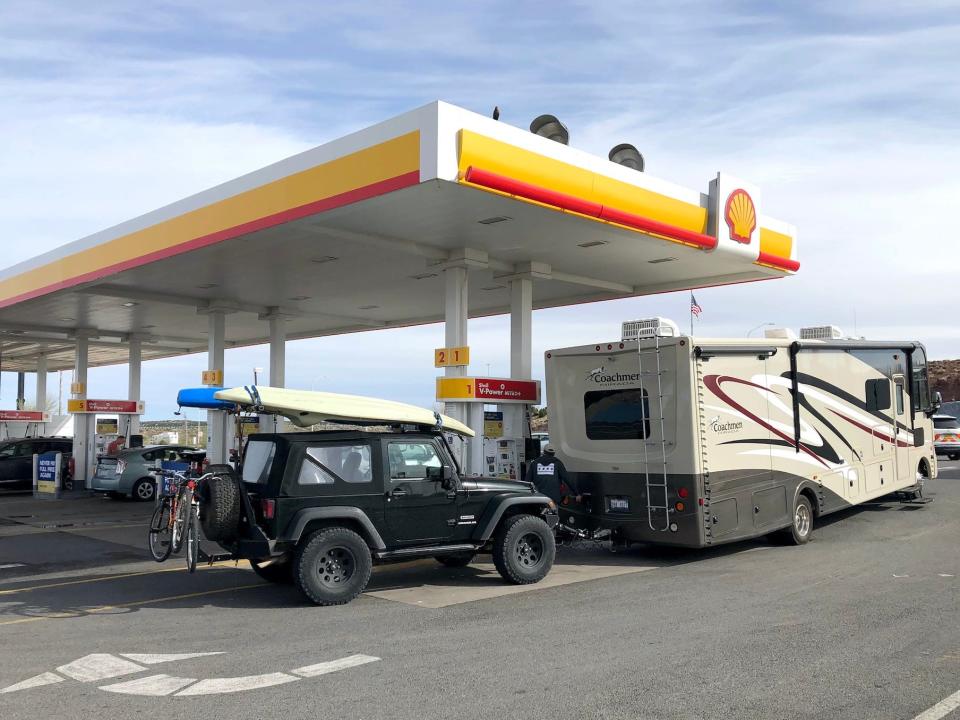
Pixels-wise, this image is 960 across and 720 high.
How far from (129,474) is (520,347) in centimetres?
1074

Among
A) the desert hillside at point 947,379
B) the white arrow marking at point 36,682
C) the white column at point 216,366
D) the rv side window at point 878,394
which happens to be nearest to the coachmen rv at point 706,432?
the rv side window at point 878,394

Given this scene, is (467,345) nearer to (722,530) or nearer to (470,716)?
(722,530)

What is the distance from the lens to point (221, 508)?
28.5 feet

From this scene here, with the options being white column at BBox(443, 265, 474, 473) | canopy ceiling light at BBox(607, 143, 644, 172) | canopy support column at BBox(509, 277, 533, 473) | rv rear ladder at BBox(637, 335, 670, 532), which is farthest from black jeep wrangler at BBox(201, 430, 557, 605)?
canopy ceiling light at BBox(607, 143, 644, 172)

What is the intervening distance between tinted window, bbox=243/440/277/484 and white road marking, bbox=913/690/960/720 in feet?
20.0

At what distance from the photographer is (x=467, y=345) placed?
15.8m

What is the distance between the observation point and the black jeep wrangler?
8727 millimetres

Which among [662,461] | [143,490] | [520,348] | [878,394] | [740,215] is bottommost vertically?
[143,490]

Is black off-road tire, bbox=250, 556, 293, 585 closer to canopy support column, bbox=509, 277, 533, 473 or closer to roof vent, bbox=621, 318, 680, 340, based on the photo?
roof vent, bbox=621, 318, 680, 340

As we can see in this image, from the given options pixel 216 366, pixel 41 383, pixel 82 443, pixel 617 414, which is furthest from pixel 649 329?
pixel 41 383

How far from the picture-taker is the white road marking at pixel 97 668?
249 inches

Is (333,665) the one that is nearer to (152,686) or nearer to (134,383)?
(152,686)

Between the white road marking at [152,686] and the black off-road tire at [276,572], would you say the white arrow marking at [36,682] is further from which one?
the black off-road tire at [276,572]

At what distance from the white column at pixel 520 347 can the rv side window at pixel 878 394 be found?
597cm
